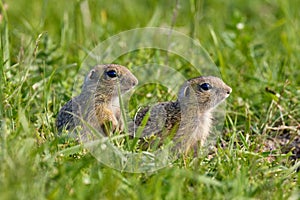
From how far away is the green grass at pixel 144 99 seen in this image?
11.3 feet

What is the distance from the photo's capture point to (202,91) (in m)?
4.73

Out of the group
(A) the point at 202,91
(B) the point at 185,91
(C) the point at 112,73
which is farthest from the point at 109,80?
(A) the point at 202,91

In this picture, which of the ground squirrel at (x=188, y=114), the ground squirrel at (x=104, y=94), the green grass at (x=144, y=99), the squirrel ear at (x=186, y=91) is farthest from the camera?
the squirrel ear at (x=186, y=91)

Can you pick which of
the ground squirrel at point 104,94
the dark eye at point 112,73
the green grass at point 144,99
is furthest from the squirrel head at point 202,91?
the dark eye at point 112,73

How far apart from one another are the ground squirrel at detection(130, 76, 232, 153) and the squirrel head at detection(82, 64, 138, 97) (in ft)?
0.88

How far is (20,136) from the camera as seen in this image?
373 centimetres

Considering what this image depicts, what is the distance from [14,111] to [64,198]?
1213 mm

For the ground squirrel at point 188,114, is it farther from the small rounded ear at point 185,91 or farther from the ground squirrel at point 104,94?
the ground squirrel at point 104,94

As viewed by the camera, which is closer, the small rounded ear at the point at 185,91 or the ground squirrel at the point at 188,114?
the ground squirrel at the point at 188,114

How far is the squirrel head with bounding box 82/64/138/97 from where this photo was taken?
186 inches

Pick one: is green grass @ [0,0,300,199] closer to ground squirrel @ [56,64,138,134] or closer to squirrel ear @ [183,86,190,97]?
ground squirrel @ [56,64,138,134]

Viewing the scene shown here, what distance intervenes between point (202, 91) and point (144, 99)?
0.65m

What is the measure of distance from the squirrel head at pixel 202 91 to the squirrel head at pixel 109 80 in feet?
1.27

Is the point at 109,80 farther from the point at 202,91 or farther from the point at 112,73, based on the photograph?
the point at 202,91
